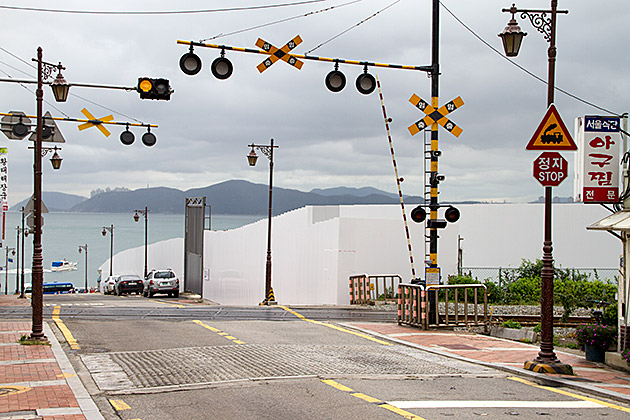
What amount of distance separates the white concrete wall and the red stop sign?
16.5 meters

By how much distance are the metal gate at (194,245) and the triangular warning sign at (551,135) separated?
39159 millimetres

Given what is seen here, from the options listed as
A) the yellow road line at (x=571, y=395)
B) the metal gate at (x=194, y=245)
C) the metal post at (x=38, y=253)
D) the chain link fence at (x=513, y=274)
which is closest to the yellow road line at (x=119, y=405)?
the metal post at (x=38, y=253)

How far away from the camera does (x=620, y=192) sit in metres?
13.5

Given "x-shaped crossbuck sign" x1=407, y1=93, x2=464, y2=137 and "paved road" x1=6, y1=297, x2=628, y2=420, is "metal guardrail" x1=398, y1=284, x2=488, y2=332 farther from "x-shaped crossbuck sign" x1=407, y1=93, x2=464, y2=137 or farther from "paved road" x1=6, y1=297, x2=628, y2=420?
"x-shaped crossbuck sign" x1=407, y1=93, x2=464, y2=137

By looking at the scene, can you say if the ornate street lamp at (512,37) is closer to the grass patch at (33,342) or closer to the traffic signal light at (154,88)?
the traffic signal light at (154,88)

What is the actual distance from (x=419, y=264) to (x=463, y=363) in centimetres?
1656

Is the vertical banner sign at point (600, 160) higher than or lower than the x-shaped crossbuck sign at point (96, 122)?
lower

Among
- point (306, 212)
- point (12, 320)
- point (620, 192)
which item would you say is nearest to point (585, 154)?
point (620, 192)

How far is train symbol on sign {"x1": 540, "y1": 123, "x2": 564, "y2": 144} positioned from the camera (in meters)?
12.7

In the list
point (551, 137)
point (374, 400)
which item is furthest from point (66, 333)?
point (551, 137)

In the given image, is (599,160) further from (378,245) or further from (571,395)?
(378,245)

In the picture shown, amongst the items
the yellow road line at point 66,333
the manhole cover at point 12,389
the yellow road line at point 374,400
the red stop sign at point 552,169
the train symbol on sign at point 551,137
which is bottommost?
the yellow road line at point 66,333

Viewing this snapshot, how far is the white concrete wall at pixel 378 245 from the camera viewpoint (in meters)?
29.4

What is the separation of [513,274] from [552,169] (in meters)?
18.2
